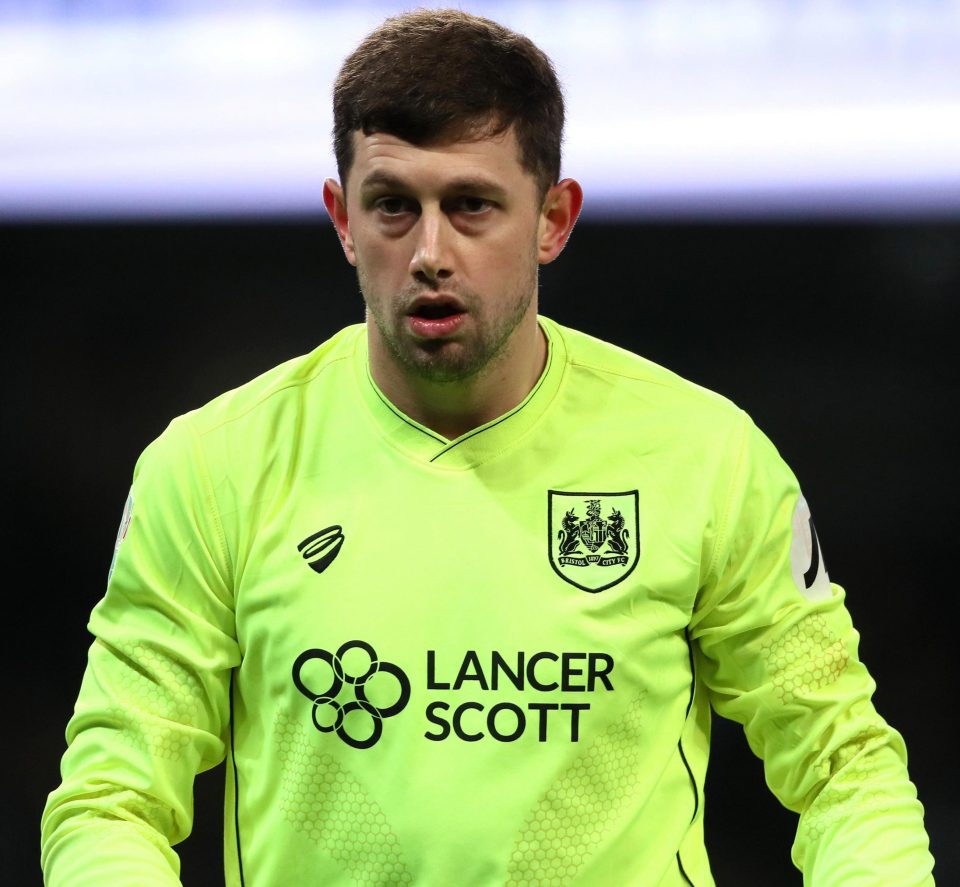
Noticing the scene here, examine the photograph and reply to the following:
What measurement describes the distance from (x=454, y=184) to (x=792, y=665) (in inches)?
23.1

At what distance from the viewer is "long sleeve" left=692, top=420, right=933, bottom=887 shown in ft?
4.73

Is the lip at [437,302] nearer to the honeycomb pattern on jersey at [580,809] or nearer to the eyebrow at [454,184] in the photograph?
the eyebrow at [454,184]

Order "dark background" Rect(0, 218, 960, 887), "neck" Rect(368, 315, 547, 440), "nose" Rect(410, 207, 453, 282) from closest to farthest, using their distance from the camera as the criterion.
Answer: "nose" Rect(410, 207, 453, 282), "neck" Rect(368, 315, 547, 440), "dark background" Rect(0, 218, 960, 887)

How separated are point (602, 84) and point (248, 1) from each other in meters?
0.63

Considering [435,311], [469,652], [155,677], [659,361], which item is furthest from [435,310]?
[659,361]

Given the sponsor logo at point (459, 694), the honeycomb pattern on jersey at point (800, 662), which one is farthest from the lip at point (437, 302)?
the honeycomb pattern on jersey at point (800, 662)

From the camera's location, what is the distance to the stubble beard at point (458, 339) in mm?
1382

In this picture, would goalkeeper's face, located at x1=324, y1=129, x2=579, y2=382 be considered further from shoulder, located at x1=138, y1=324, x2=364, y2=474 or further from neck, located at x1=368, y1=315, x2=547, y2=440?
shoulder, located at x1=138, y1=324, x2=364, y2=474

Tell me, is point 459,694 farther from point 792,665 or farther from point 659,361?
point 659,361

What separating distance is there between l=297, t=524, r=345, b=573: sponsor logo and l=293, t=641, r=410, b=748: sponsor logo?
86mm

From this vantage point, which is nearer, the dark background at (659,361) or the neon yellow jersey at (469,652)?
the neon yellow jersey at (469,652)

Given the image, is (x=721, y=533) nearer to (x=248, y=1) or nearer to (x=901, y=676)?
(x=901, y=676)

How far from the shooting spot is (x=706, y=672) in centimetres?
153

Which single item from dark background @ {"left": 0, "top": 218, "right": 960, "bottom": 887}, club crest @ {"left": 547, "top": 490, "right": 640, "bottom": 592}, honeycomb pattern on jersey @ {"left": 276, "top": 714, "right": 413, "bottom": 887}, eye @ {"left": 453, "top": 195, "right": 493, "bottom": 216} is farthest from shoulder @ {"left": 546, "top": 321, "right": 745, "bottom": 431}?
dark background @ {"left": 0, "top": 218, "right": 960, "bottom": 887}
